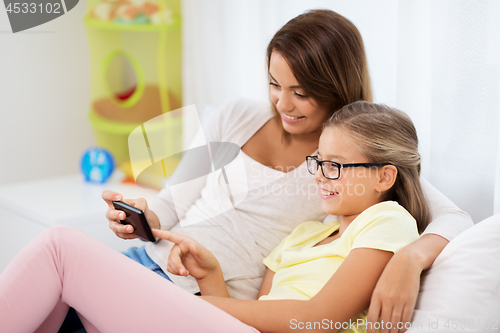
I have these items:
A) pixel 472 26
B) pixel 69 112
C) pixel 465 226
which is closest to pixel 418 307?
pixel 465 226

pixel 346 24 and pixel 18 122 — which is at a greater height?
pixel 346 24

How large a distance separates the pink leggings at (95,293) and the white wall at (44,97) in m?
1.65

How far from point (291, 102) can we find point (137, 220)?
17.7 inches

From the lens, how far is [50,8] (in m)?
2.40

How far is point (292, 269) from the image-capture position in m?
0.97

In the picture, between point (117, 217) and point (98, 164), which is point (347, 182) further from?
point (98, 164)

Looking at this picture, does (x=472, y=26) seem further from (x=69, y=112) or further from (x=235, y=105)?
(x=69, y=112)

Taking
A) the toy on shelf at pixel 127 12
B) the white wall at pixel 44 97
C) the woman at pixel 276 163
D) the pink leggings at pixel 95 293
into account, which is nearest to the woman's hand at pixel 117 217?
the woman at pixel 276 163

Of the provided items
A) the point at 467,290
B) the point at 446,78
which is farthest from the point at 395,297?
the point at 446,78

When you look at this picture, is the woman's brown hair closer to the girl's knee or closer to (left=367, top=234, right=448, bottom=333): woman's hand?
(left=367, top=234, right=448, bottom=333): woman's hand

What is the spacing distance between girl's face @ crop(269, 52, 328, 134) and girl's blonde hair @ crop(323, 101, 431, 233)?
0.41 ft

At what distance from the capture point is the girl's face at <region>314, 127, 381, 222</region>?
940 mm

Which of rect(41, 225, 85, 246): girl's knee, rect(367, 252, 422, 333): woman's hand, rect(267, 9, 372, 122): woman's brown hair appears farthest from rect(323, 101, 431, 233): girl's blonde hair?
rect(41, 225, 85, 246): girl's knee

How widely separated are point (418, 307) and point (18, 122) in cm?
214
